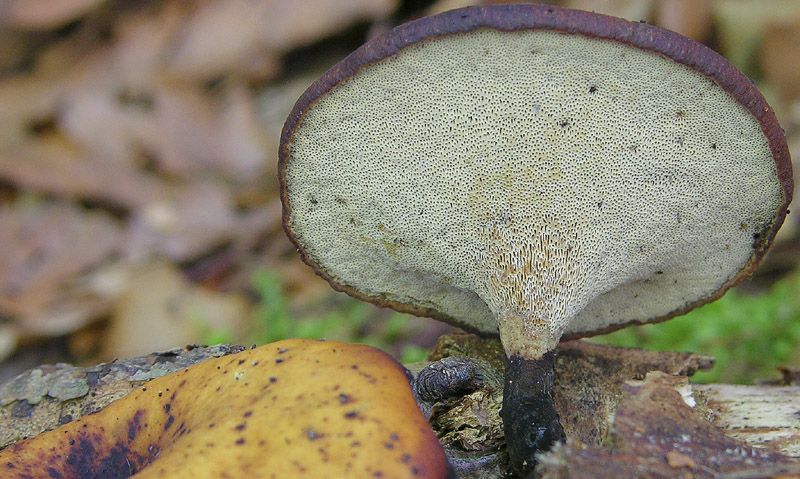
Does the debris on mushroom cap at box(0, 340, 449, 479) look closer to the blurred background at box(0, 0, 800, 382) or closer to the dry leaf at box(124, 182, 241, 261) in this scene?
the blurred background at box(0, 0, 800, 382)

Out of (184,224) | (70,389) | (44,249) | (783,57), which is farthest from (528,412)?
(783,57)

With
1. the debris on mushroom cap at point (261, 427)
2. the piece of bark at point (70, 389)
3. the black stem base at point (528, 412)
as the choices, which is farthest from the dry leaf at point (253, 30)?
the debris on mushroom cap at point (261, 427)

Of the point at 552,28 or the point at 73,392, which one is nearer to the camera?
the point at 552,28

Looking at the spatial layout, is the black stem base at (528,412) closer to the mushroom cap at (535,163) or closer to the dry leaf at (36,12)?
the mushroom cap at (535,163)

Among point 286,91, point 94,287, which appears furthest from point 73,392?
point 286,91

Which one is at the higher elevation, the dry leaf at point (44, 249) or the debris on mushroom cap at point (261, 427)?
the debris on mushroom cap at point (261, 427)

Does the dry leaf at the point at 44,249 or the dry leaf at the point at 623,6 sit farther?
the dry leaf at the point at 623,6

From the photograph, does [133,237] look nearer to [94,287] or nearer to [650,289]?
[94,287]

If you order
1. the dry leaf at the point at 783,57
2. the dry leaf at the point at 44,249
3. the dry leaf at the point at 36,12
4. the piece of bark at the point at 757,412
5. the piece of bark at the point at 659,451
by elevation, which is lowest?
the dry leaf at the point at 44,249
